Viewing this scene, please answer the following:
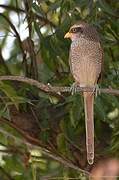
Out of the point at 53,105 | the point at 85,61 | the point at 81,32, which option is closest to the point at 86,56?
the point at 85,61

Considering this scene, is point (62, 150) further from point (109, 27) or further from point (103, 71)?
point (109, 27)

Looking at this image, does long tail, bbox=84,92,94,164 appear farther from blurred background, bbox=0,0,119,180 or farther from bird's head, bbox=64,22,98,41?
bird's head, bbox=64,22,98,41

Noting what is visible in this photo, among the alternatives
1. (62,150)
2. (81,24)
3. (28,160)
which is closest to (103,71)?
(81,24)

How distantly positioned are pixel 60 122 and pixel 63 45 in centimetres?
54

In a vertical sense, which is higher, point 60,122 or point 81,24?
point 81,24

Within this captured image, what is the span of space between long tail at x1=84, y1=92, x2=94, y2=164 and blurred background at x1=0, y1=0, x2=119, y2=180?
50 mm

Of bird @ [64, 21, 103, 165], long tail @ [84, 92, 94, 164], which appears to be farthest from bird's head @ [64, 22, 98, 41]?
long tail @ [84, 92, 94, 164]

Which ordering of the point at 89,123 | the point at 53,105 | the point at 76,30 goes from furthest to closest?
the point at 53,105
the point at 76,30
the point at 89,123

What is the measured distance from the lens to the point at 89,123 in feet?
9.87

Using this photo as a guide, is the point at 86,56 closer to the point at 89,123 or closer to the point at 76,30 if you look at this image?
the point at 76,30

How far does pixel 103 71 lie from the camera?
3.29 m

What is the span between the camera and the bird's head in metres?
3.12

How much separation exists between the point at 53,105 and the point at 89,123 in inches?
20.8

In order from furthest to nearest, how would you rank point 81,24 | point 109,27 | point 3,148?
point 3,148 → point 109,27 → point 81,24
